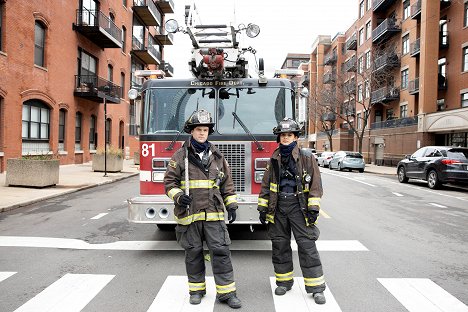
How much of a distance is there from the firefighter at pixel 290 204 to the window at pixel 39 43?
19.4 metres

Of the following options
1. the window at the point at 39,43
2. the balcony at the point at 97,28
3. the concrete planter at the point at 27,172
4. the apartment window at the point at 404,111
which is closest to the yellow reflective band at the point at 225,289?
the concrete planter at the point at 27,172

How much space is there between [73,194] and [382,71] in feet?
104

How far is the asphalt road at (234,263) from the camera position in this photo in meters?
4.12

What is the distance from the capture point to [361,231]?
7566 mm

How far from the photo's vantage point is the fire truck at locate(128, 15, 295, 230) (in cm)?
591

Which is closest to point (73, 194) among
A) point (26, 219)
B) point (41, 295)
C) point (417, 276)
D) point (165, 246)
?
point (26, 219)

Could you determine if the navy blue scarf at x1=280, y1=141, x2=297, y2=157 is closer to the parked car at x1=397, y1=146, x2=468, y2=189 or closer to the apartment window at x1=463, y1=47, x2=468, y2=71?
the parked car at x1=397, y1=146, x2=468, y2=189

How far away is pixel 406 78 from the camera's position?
1398 inches

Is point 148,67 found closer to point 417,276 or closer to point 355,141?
point 355,141

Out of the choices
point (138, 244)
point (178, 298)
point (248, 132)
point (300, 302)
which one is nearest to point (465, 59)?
point (248, 132)

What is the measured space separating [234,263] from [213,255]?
1.43 meters

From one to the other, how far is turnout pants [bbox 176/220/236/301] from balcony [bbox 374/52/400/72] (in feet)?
115

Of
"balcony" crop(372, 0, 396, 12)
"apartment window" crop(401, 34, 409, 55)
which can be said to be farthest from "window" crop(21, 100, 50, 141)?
"balcony" crop(372, 0, 396, 12)

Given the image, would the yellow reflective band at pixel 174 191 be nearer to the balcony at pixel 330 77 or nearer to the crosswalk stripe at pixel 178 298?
the crosswalk stripe at pixel 178 298
